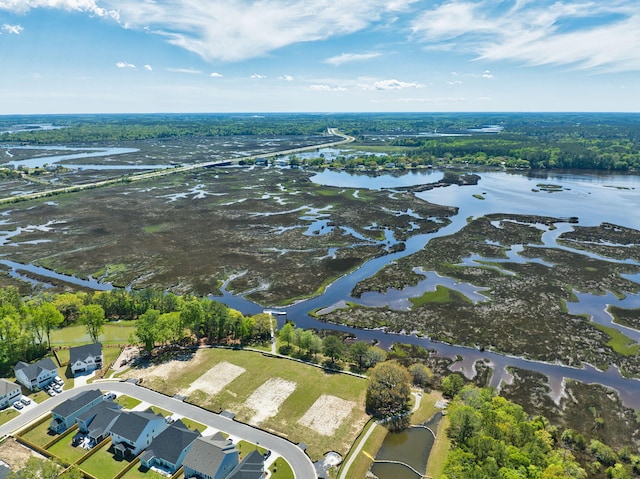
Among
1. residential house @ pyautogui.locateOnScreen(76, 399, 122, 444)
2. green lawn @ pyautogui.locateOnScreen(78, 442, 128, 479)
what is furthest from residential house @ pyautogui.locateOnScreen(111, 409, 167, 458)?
residential house @ pyautogui.locateOnScreen(76, 399, 122, 444)

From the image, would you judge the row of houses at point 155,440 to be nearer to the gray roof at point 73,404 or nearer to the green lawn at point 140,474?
the gray roof at point 73,404

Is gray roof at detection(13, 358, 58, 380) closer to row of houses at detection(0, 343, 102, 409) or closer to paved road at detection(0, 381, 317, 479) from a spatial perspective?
row of houses at detection(0, 343, 102, 409)

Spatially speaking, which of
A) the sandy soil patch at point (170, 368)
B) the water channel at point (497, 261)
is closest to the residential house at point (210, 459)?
the sandy soil patch at point (170, 368)

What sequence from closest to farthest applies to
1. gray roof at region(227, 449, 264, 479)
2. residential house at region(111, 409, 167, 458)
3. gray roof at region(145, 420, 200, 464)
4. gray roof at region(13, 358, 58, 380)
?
gray roof at region(227, 449, 264, 479), gray roof at region(145, 420, 200, 464), residential house at region(111, 409, 167, 458), gray roof at region(13, 358, 58, 380)

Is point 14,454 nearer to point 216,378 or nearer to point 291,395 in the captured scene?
point 216,378

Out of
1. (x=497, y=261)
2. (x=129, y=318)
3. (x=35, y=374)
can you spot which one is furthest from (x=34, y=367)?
(x=497, y=261)

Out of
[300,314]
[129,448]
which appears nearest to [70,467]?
[129,448]
